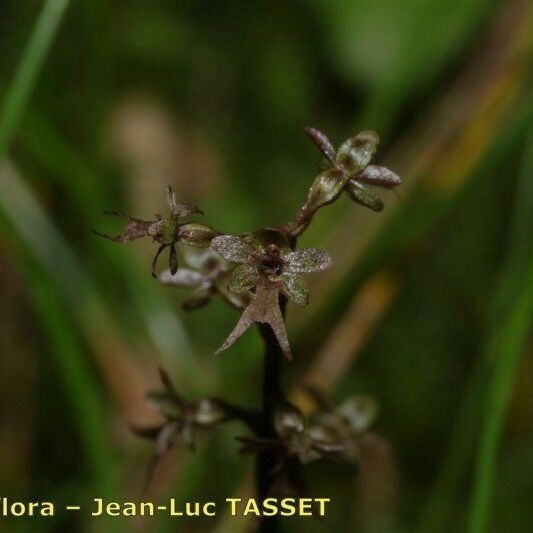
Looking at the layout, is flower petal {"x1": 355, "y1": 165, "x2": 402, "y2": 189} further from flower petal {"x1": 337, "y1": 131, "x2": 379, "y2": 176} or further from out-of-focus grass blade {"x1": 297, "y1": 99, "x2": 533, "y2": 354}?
out-of-focus grass blade {"x1": 297, "y1": 99, "x2": 533, "y2": 354}

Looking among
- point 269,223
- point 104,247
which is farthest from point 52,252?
point 269,223

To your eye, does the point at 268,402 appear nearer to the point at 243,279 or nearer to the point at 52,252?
the point at 243,279

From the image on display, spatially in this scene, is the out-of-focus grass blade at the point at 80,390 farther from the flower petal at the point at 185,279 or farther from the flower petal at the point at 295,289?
the flower petal at the point at 295,289

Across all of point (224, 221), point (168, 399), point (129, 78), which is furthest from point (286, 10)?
point (168, 399)

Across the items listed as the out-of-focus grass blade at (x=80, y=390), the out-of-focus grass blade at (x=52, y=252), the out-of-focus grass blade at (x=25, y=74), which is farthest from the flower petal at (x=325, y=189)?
the out-of-focus grass blade at (x=52, y=252)

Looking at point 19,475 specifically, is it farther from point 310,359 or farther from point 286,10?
point 286,10

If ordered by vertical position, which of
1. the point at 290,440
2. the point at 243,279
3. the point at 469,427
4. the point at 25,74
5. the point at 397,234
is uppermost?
the point at 397,234

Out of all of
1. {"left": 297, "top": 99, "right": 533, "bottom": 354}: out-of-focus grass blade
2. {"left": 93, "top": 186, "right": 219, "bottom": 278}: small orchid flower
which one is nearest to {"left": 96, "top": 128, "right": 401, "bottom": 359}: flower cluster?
{"left": 93, "top": 186, "right": 219, "bottom": 278}: small orchid flower

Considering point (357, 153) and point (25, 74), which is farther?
point (25, 74)
